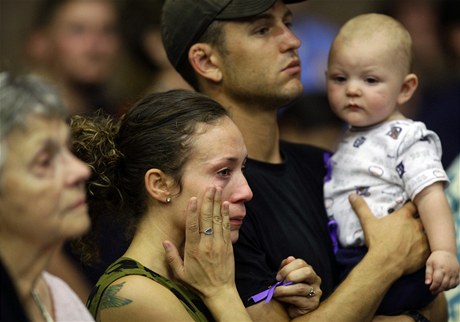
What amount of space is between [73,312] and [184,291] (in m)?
0.64

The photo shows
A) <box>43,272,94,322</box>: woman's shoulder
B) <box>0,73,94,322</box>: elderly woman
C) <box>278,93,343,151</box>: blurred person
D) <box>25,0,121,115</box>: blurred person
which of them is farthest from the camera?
<box>278,93,343,151</box>: blurred person

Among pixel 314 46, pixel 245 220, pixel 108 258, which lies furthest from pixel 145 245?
pixel 314 46

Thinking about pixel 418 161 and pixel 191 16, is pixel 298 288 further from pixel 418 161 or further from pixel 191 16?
pixel 191 16

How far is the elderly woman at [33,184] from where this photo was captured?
268 centimetres

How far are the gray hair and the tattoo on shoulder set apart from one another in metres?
0.76

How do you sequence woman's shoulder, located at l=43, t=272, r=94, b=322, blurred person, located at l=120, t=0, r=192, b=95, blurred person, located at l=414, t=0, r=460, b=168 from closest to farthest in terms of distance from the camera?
1. woman's shoulder, located at l=43, t=272, r=94, b=322
2. blurred person, located at l=120, t=0, r=192, b=95
3. blurred person, located at l=414, t=0, r=460, b=168

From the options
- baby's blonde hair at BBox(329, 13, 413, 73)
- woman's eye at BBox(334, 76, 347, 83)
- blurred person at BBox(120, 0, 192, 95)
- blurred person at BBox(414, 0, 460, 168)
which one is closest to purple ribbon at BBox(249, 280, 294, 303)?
woman's eye at BBox(334, 76, 347, 83)

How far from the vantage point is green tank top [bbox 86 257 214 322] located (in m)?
3.45

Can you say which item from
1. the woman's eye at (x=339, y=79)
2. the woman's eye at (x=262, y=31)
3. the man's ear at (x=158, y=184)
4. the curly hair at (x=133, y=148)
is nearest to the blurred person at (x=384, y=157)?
the woman's eye at (x=339, y=79)

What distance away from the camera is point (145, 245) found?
360 cm

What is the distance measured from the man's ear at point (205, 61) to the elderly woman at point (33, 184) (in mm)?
1535

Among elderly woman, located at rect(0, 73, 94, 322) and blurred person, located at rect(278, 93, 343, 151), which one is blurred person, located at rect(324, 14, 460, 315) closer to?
elderly woman, located at rect(0, 73, 94, 322)

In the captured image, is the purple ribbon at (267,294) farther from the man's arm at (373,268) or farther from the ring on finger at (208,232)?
the ring on finger at (208,232)

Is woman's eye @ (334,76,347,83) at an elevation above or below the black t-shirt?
above
